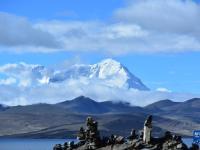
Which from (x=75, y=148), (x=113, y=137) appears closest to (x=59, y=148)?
(x=75, y=148)

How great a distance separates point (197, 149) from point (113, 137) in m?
19.0

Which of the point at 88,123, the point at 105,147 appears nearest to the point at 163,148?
the point at 105,147

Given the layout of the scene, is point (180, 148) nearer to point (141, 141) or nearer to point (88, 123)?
point (141, 141)

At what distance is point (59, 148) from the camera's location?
11106 centimetres

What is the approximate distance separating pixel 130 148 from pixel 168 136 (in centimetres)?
573

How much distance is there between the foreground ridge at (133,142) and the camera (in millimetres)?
83750

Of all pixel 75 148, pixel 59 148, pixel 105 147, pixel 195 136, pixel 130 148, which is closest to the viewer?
pixel 195 136

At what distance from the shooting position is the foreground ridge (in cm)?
8375

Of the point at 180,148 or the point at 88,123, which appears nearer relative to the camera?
the point at 180,148

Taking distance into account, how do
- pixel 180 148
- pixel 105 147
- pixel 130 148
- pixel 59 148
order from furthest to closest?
pixel 59 148 → pixel 105 147 → pixel 130 148 → pixel 180 148

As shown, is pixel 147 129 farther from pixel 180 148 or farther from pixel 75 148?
pixel 75 148

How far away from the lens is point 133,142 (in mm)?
87500

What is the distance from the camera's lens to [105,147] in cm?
9462

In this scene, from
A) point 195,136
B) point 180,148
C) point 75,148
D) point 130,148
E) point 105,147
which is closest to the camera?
point 195,136
